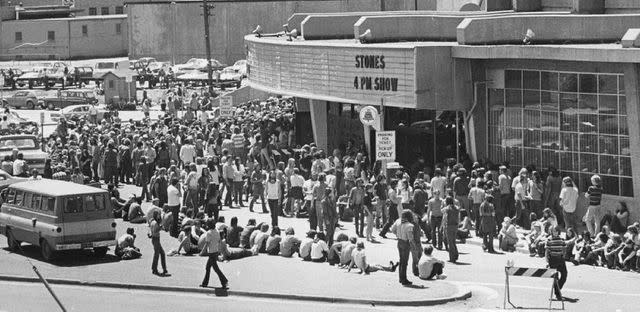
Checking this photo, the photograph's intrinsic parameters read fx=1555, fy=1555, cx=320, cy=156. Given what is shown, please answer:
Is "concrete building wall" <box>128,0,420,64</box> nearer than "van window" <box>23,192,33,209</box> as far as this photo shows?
No

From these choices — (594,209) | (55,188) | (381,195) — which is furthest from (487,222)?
(55,188)

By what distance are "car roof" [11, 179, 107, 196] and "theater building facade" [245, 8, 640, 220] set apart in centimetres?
993

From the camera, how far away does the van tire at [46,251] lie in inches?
1205

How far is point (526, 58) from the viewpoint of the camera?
1391 inches

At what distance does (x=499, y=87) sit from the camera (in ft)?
120

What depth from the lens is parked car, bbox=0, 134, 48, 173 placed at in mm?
45219

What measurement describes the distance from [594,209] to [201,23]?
6293cm

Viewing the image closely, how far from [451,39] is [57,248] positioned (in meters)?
15.0

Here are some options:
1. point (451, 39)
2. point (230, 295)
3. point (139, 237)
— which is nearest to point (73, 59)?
point (451, 39)

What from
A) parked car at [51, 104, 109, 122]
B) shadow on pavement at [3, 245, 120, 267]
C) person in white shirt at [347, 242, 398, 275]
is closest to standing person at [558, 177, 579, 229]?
person in white shirt at [347, 242, 398, 275]

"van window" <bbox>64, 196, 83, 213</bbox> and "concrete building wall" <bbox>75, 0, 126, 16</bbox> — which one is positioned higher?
"concrete building wall" <bbox>75, 0, 126, 16</bbox>

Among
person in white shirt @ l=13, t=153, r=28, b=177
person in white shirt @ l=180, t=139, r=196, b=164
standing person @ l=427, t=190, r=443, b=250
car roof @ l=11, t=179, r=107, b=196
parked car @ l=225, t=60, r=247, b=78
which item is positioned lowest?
standing person @ l=427, t=190, r=443, b=250

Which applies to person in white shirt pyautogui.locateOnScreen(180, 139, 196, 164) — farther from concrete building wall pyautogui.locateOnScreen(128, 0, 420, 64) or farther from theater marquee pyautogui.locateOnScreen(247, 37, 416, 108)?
concrete building wall pyautogui.locateOnScreen(128, 0, 420, 64)

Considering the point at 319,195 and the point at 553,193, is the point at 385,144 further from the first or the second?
the point at 553,193
